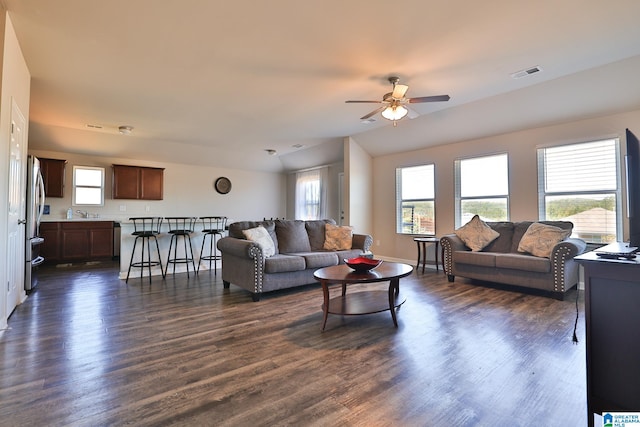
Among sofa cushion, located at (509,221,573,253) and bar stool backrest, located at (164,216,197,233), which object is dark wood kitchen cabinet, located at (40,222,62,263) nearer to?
bar stool backrest, located at (164,216,197,233)

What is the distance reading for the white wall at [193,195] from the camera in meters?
6.67

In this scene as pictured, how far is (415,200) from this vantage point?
629 centimetres

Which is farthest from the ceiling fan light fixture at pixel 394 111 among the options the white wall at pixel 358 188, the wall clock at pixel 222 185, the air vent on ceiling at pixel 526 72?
the wall clock at pixel 222 185

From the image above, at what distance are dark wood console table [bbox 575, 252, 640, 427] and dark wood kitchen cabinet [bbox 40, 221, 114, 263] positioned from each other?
25.5 feet

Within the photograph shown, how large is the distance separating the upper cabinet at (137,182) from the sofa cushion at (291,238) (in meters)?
4.22

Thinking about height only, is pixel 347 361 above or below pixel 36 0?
below

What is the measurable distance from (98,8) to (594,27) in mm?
4055

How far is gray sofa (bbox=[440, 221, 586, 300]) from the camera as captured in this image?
12.2 ft

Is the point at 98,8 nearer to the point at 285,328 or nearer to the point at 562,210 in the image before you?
the point at 285,328

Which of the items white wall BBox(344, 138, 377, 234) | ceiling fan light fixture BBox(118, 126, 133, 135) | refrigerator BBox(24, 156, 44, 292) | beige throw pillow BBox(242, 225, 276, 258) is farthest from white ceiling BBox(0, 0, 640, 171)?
beige throw pillow BBox(242, 225, 276, 258)

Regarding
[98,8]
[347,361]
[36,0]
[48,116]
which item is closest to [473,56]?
[347,361]

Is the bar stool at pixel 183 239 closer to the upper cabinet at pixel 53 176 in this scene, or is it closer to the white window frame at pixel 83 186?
the white window frame at pixel 83 186

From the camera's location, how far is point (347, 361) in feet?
7.16

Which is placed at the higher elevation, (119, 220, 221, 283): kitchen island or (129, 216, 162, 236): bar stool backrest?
(129, 216, 162, 236): bar stool backrest
